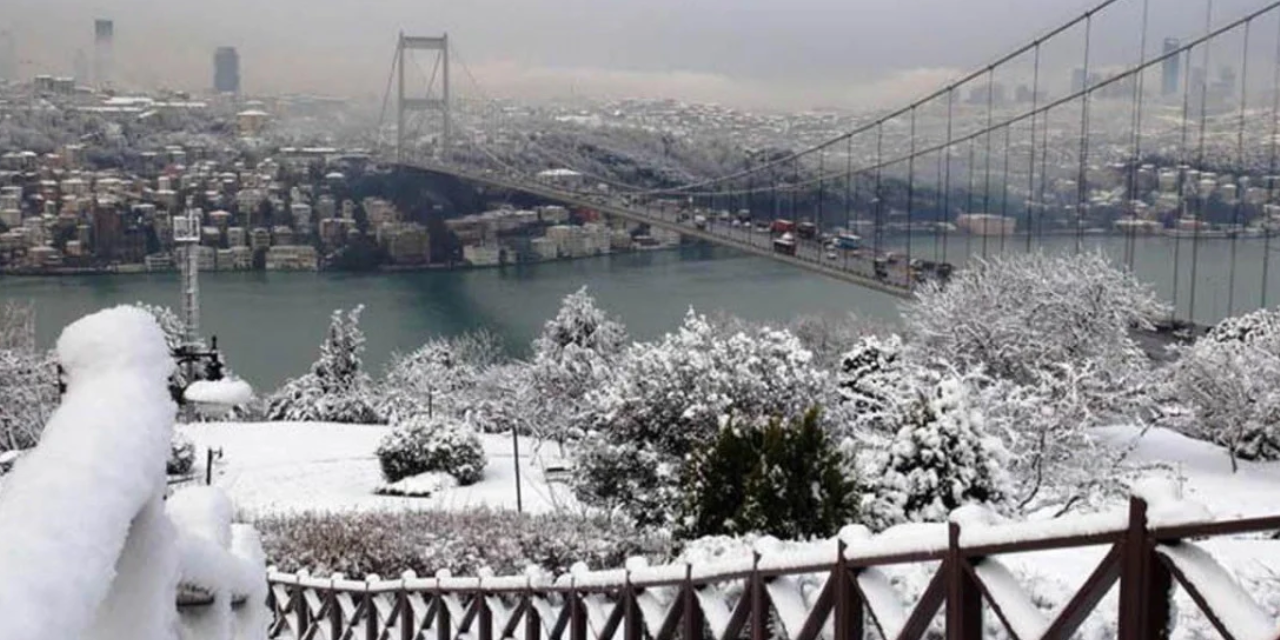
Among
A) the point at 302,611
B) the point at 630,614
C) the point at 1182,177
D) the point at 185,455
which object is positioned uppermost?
the point at 1182,177

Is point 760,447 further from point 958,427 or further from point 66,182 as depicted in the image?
point 66,182

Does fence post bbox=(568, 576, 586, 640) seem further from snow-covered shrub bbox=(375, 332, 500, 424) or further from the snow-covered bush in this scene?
the snow-covered bush

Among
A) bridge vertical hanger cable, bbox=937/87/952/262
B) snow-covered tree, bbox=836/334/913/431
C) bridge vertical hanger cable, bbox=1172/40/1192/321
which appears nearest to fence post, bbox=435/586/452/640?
snow-covered tree, bbox=836/334/913/431

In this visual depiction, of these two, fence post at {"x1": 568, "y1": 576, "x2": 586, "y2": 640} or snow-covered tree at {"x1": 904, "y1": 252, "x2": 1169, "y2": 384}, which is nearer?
fence post at {"x1": 568, "y1": 576, "x2": 586, "y2": 640}

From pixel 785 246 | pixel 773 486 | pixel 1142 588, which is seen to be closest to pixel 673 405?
pixel 773 486

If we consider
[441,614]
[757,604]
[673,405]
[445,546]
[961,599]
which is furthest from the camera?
[673,405]

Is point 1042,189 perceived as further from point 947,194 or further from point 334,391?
point 334,391

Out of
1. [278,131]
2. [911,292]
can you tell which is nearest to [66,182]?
[278,131]
